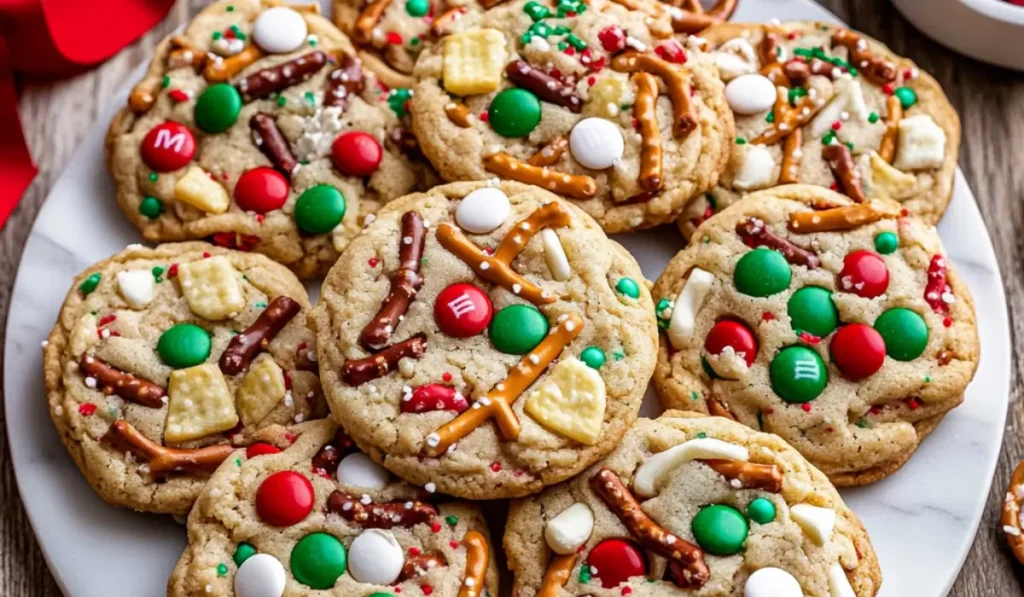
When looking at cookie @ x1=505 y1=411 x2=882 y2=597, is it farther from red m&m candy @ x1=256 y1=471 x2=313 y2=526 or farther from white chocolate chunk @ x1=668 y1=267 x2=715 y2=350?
red m&m candy @ x1=256 y1=471 x2=313 y2=526

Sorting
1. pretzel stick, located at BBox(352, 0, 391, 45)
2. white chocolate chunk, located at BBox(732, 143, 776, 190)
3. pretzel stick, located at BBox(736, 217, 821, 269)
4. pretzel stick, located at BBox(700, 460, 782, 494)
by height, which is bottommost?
pretzel stick, located at BBox(700, 460, 782, 494)

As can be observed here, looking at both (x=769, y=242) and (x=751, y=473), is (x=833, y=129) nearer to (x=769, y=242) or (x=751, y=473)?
(x=769, y=242)

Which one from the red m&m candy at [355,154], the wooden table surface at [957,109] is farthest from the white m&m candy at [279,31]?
the wooden table surface at [957,109]

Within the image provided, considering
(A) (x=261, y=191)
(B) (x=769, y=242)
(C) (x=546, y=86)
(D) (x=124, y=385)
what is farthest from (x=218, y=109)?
(B) (x=769, y=242)

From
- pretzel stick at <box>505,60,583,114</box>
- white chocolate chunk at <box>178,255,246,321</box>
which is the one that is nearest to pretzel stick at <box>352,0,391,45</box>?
pretzel stick at <box>505,60,583,114</box>

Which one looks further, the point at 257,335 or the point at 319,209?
the point at 319,209

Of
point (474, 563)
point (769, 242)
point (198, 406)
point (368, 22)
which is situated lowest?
point (474, 563)
